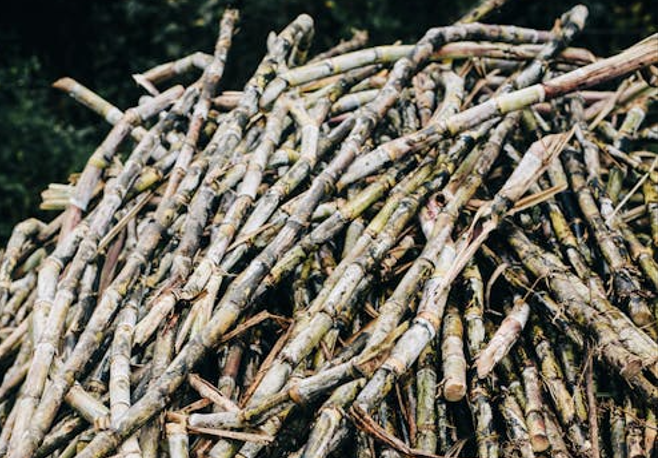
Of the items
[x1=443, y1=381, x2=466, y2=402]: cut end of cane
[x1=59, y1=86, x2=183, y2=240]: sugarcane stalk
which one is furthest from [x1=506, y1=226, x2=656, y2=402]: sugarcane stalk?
[x1=59, y1=86, x2=183, y2=240]: sugarcane stalk

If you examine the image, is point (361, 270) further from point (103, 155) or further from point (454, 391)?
point (103, 155)

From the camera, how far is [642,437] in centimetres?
154

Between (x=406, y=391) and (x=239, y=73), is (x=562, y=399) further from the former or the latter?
(x=239, y=73)

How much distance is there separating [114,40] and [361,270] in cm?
473

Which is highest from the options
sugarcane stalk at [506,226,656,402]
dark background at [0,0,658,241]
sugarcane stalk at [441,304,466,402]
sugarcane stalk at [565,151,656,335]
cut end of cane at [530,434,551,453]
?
dark background at [0,0,658,241]

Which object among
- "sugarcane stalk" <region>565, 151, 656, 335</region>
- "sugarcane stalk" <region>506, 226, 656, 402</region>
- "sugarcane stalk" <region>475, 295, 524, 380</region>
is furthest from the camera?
"sugarcane stalk" <region>565, 151, 656, 335</region>

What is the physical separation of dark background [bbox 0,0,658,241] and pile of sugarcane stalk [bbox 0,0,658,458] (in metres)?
2.39

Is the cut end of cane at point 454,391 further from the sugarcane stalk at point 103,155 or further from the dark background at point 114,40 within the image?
the dark background at point 114,40

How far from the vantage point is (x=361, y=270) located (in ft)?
5.93

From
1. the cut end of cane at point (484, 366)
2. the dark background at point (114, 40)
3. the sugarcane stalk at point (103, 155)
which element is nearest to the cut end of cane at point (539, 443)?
the cut end of cane at point (484, 366)

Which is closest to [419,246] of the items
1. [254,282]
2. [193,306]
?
[254,282]

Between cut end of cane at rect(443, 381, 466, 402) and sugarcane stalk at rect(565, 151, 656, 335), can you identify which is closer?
cut end of cane at rect(443, 381, 466, 402)

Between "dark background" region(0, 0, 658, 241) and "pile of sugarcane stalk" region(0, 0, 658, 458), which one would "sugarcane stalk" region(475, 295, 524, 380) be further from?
"dark background" region(0, 0, 658, 241)

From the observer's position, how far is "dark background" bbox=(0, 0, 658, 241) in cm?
503
